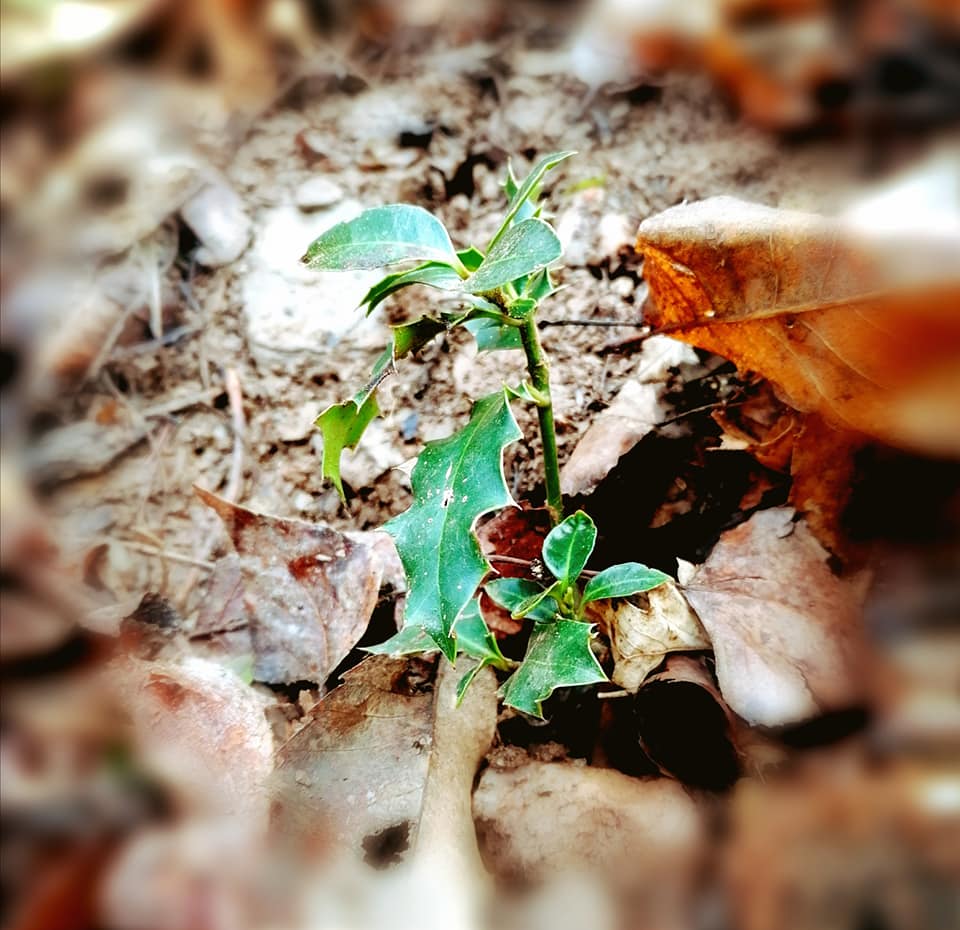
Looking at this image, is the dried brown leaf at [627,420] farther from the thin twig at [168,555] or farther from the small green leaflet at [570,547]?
the thin twig at [168,555]

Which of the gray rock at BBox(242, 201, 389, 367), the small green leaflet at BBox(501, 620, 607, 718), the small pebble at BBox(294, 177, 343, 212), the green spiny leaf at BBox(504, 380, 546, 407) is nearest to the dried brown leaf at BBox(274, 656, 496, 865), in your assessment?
the small green leaflet at BBox(501, 620, 607, 718)

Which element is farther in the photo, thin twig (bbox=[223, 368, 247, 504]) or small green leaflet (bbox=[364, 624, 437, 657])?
thin twig (bbox=[223, 368, 247, 504])

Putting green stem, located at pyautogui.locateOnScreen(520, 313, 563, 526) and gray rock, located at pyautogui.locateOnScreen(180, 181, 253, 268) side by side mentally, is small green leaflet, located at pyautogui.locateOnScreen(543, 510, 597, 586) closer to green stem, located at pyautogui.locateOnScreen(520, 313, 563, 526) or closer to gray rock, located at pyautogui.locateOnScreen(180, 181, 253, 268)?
green stem, located at pyautogui.locateOnScreen(520, 313, 563, 526)

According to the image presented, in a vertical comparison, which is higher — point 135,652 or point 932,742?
point 932,742

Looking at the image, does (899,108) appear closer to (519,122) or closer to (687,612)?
(687,612)

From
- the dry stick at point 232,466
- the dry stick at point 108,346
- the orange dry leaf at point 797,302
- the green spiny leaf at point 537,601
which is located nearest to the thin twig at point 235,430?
the dry stick at point 232,466

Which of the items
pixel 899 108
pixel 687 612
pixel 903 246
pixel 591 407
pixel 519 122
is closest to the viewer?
pixel 903 246

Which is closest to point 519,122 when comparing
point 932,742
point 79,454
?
point 79,454
